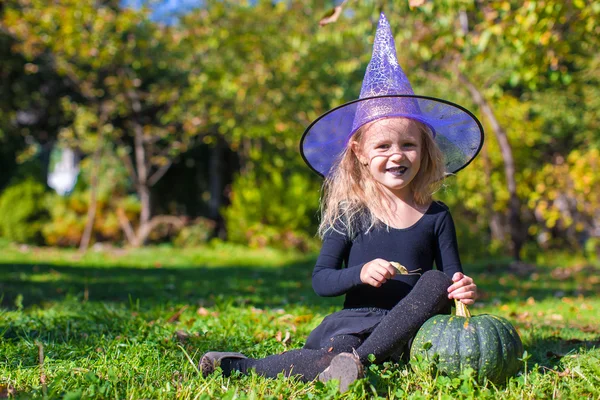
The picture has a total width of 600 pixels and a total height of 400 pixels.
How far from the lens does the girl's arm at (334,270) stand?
250cm

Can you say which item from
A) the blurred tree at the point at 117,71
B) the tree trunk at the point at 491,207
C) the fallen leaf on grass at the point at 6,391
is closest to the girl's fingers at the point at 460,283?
the fallen leaf on grass at the point at 6,391

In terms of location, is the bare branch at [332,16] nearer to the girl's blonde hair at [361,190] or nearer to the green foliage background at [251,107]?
the girl's blonde hair at [361,190]

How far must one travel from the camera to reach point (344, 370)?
7.03ft

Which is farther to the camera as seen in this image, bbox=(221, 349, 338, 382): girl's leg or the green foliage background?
the green foliage background

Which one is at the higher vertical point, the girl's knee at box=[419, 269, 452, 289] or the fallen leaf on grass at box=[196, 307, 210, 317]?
the girl's knee at box=[419, 269, 452, 289]

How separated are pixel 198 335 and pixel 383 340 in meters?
1.14

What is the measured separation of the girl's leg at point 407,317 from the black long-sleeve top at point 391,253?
19cm

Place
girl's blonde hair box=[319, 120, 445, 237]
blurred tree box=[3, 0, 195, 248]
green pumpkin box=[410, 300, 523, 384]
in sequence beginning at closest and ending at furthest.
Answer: green pumpkin box=[410, 300, 523, 384], girl's blonde hair box=[319, 120, 445, 237], blurred tree box=[3, 0, 195, 248]

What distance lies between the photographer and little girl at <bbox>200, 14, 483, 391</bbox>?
2402mm

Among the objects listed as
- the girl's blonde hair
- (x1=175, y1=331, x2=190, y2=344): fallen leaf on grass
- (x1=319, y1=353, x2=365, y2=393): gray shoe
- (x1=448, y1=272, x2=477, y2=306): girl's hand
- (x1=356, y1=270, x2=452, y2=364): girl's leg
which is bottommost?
(x1=175, y1=331, x2=190, y2=344): fallen leaf on grass

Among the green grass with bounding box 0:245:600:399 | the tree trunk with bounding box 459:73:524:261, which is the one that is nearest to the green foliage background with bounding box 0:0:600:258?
the tree trunk with bounding box 459:73:524:261

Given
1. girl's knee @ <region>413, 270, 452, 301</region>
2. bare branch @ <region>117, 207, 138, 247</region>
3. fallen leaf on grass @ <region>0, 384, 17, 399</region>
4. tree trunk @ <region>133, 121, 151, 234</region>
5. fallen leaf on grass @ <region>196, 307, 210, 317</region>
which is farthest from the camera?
bare branch @ <region>117, 207, 138, 247</region>

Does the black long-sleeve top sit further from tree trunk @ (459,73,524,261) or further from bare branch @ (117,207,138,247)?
bare branch @ (117,207,138,247)

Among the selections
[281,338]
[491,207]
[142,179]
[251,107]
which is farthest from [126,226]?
[281,338]
